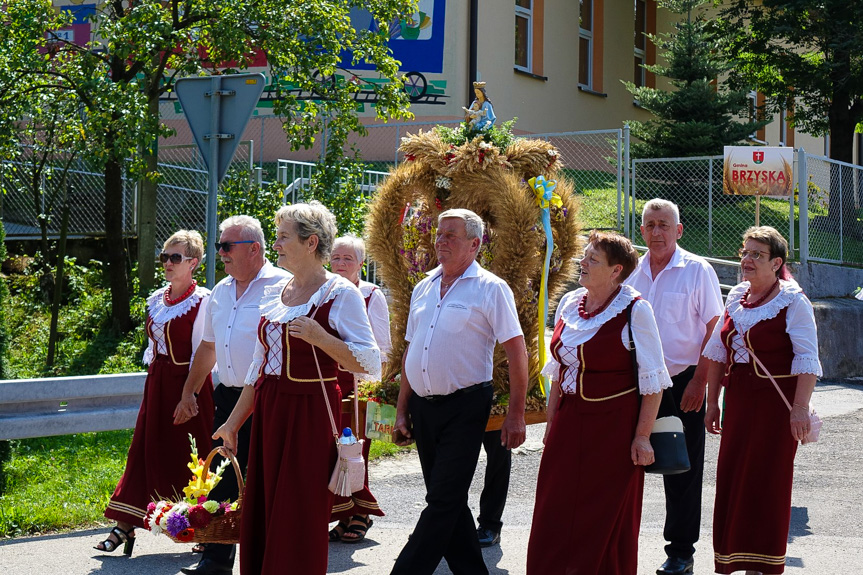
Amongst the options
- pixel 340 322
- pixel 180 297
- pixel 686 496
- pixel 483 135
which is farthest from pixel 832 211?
pixel 340 322

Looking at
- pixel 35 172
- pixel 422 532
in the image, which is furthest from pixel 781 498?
pixel 35 172

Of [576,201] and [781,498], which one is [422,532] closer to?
[781,498]

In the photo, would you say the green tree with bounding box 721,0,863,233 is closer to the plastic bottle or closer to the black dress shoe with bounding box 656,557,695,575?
the black dress shoe with bounding box 656,557,695,575

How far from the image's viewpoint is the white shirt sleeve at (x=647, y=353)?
16.2 ft

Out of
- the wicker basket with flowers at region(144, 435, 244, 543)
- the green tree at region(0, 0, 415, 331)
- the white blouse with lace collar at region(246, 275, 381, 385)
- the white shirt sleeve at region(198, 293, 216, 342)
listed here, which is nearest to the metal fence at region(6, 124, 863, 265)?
the green tree at region(0, 0, 415, 331)

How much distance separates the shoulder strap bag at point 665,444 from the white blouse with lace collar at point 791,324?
42.7 inches

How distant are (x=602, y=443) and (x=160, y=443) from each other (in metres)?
2.93

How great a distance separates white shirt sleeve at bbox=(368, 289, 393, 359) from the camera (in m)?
7.16

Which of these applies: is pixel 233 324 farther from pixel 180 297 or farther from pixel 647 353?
pixel 647 353

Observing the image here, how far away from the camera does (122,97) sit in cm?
1140

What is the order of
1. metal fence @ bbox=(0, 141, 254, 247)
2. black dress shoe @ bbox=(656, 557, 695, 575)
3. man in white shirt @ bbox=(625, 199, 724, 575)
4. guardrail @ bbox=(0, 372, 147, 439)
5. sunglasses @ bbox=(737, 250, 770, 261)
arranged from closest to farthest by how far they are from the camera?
sunglasses @ bbox=(737, 250, 770, 261) < black dress shoe @ bbox=(656, 557, 695, 575) < man in white shirt @ bbox=(625, 199, 724, 575) < guardrail @ bbox=(0, 372, 147, 439) < metal fence @ bbox=(0, 141, 254, 247)

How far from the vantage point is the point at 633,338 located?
5.01m

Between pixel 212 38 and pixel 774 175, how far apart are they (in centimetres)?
696

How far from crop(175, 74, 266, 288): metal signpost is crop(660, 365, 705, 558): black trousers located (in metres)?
3.59
